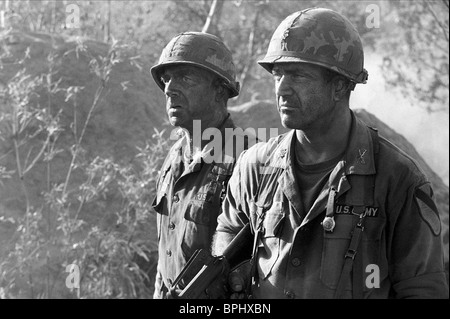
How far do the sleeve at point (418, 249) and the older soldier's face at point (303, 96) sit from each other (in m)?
0.51

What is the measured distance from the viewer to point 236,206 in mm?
4395

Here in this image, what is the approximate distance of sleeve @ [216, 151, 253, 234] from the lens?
171 inches

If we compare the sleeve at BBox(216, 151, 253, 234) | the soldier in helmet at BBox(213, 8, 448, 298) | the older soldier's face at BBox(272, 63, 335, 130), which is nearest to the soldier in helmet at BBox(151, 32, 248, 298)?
the sleeve at BBox(216, 151, 253, 234)

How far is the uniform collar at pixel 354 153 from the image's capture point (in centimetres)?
401

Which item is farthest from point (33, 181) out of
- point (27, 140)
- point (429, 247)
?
point (429, 247)

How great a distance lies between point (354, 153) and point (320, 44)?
0.48 metres

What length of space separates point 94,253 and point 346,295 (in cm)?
380

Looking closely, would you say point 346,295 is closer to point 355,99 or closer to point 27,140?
point 27,140

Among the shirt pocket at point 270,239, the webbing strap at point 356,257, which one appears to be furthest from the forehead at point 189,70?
the webbing strap at point 356,257

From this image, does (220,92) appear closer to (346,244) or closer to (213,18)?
(346,244)

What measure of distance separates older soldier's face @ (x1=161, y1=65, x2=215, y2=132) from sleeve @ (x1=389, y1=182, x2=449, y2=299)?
1.78 meters

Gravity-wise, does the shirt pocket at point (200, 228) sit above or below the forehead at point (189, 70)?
below

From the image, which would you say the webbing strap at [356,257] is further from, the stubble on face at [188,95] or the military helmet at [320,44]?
the stubble on face at [188,95]

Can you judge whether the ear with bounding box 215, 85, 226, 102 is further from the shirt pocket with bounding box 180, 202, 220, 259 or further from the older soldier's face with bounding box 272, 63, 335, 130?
the older soldier's face with bounding box 272, 63, 335, 130
